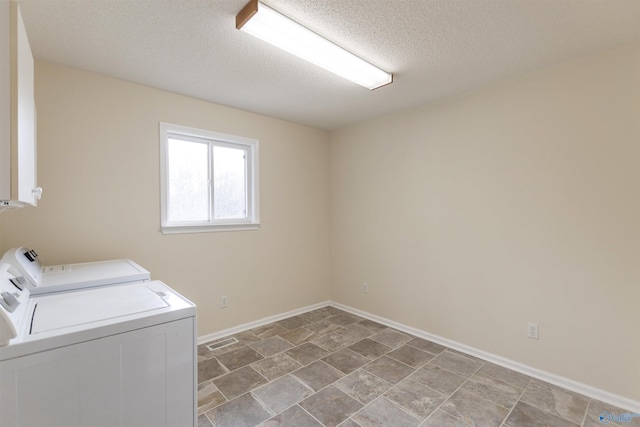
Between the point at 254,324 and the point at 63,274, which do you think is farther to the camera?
the point at 254,324

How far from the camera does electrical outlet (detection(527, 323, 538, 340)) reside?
2.45 metres

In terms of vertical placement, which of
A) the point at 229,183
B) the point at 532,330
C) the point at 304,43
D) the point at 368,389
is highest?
the point at 304,43

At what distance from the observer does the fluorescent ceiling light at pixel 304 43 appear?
5.62ft

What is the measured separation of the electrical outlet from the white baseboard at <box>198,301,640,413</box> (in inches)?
10.1

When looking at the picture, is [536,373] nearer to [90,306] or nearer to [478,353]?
[478,353]

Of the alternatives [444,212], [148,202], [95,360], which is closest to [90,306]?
[95,360]

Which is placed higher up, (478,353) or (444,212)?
(444,212)

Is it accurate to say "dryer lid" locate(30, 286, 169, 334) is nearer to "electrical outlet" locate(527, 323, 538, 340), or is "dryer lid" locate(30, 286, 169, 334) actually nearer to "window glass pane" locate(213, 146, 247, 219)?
"window glass pane" locate(213, 146, 247, 219)

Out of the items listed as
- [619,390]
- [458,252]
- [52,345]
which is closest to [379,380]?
[458,252]

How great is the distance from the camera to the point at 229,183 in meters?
3.42

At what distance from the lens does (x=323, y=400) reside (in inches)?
83.8

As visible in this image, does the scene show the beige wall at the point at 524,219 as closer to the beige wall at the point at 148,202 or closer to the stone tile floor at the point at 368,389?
the stone tile floor at the point at 368,389

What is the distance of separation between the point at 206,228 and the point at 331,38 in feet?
6.99

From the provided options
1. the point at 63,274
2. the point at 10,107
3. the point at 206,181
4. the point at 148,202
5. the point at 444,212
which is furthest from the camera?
the point at 206,181
